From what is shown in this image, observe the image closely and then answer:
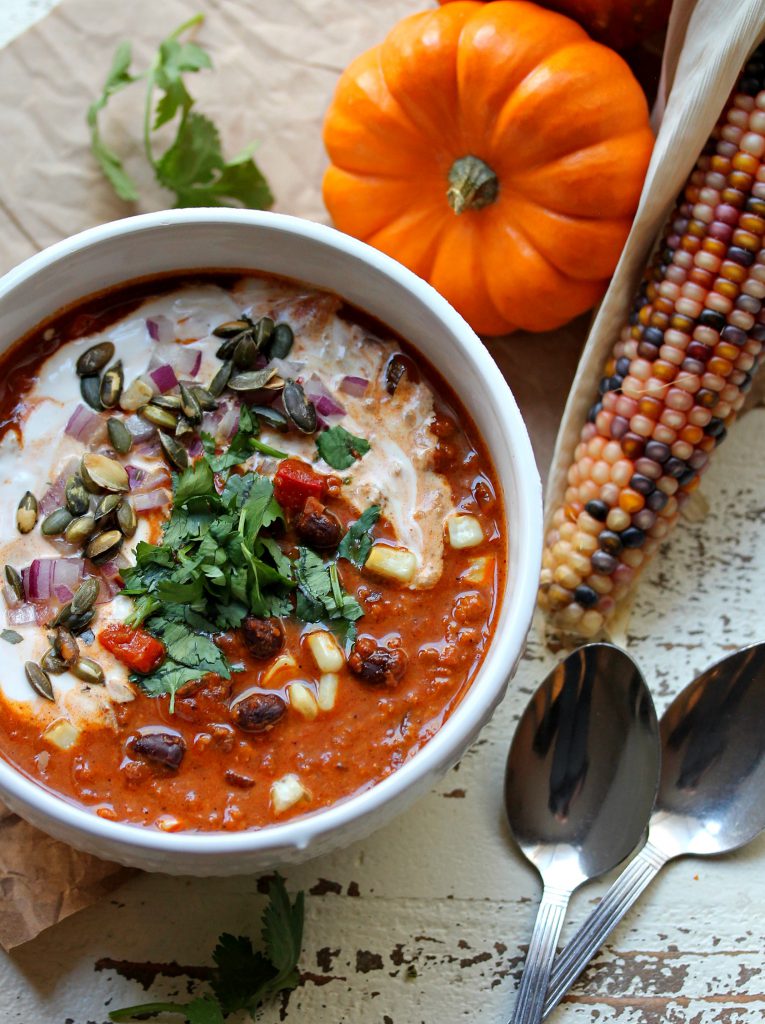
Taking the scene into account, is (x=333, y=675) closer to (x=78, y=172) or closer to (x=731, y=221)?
(x=731, y=221)

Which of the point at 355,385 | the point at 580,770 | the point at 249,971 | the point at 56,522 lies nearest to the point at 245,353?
the point at 355,385

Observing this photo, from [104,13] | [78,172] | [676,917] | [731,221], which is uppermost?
[104,13]

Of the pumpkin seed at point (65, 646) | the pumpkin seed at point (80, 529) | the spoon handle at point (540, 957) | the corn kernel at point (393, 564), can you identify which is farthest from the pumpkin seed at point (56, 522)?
the spoon handle at point (540, 957)

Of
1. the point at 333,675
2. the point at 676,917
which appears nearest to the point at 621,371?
the point at 333,675

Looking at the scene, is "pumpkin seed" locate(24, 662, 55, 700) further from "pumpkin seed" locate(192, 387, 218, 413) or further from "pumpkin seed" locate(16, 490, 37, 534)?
"pumpkin seed" locate(192, 387, 218, 413)

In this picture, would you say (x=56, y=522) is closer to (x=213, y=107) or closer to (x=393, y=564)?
(x=393, y=564)

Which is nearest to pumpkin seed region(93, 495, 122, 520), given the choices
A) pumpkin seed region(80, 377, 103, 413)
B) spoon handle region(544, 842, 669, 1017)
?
pumpkin seed region(80, 377, 103, 413)
